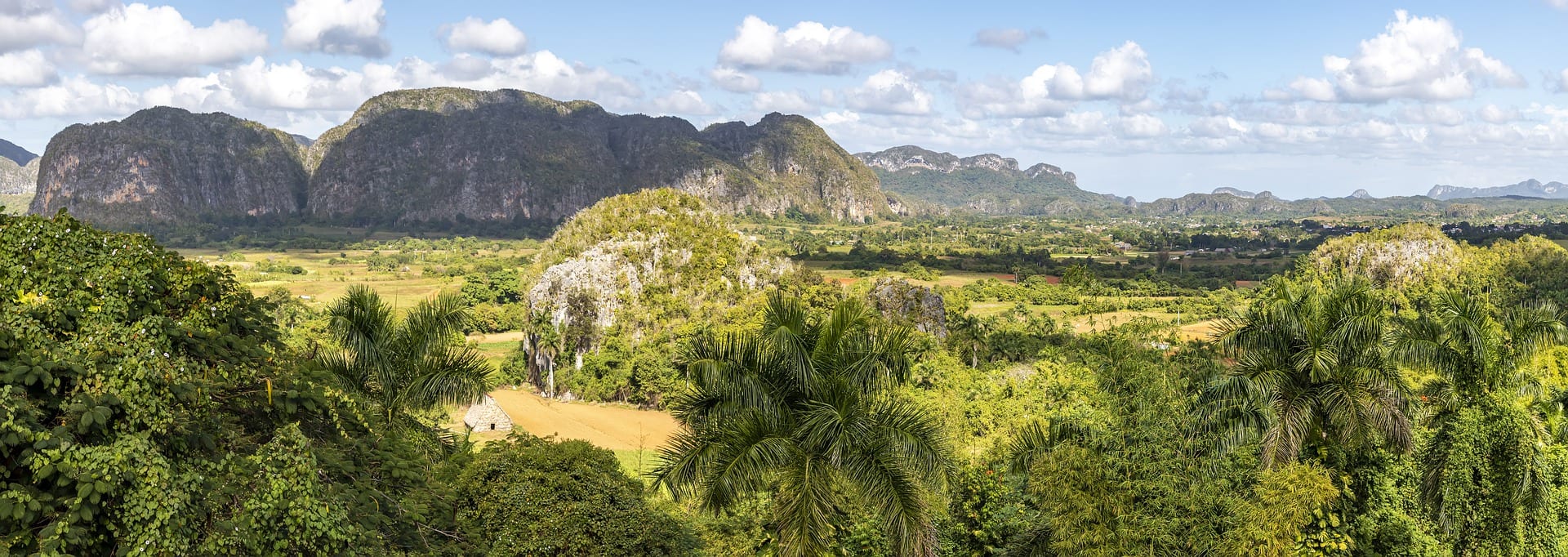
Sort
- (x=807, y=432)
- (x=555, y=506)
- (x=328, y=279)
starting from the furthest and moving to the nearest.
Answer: (x=328, y=279) → (x=555, y=506) → (x=807, y=432)

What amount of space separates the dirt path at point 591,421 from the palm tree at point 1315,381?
2481 centimetres

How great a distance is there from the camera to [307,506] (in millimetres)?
6848

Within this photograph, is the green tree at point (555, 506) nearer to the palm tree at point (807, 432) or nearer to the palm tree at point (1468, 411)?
the palm tree at point (807, 432)

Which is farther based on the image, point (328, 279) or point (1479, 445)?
point (328, 279)

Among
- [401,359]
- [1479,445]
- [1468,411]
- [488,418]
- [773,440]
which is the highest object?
[401,359]

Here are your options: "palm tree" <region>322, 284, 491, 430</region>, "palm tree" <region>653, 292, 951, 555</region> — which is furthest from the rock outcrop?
"palm tree" <region>653, 292, 951, 555</region>

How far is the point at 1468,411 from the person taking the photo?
56.3 ft

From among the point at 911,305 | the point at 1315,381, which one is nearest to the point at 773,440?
the point at 1315,381

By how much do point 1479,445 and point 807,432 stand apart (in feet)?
42.7

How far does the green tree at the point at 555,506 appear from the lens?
12.3 meters

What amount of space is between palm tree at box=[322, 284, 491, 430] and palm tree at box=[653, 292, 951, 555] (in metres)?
4.21

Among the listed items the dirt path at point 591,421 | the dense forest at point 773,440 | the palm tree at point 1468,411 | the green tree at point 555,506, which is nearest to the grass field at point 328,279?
the dirt path at point 591,421

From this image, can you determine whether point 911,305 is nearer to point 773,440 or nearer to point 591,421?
point 591,421

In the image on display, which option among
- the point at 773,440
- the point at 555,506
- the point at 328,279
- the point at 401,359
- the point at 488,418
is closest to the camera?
the point at 773,440
